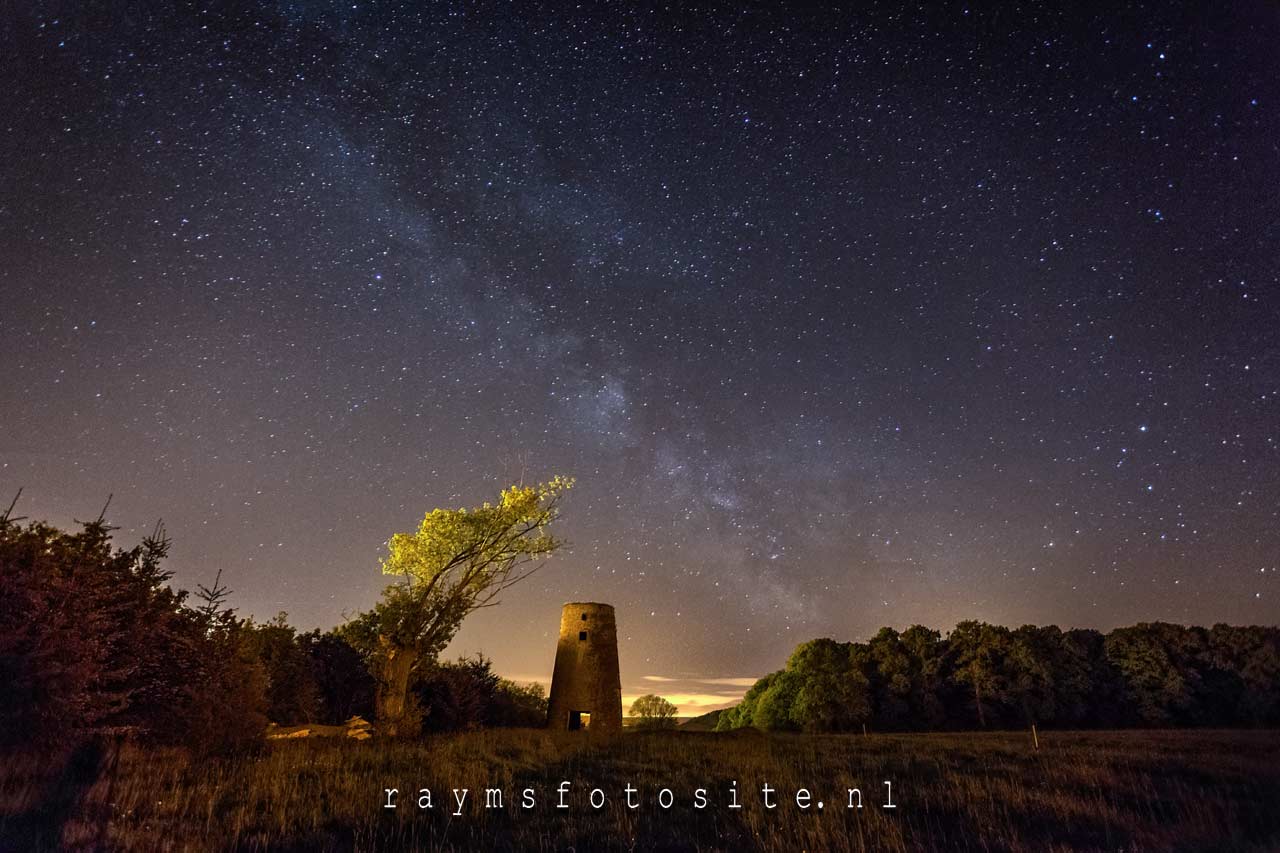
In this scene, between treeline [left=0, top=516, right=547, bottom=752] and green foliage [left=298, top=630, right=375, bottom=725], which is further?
green foliage [left=298, top=630, right=375, bottom=725]

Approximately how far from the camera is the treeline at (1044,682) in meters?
46.5

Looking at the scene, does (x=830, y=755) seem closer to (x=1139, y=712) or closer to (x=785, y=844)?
(x=785, y=844)

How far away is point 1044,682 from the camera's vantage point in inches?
1842

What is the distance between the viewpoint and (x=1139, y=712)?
1847 inches

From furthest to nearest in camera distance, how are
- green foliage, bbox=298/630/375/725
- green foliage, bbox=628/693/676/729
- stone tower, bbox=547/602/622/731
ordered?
green foliage, bbox=628/693/676/729, stone tower, bbox=547/602/622/731, green foliage, bbox=298/630/375/725

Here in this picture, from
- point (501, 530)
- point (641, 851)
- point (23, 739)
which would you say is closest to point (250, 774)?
point (23, 739)

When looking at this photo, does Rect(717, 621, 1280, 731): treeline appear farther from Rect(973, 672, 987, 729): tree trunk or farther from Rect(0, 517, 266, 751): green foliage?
Rect(0, 517, 266, 751): green foliage

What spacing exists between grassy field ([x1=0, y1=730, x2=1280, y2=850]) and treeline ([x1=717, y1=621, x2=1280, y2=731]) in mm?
34202

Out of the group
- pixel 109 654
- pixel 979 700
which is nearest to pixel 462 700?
pixel 109 654

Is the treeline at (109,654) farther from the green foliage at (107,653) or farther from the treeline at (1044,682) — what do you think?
the treeline at (1044,682)

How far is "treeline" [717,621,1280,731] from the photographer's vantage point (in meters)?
46.5

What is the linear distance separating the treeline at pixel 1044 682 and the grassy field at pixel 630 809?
3420 centimetres

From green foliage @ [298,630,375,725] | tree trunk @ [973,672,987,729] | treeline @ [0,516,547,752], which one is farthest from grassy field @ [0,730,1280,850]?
tree trunk @ [973,672,987,729]

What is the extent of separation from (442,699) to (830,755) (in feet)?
49.3
